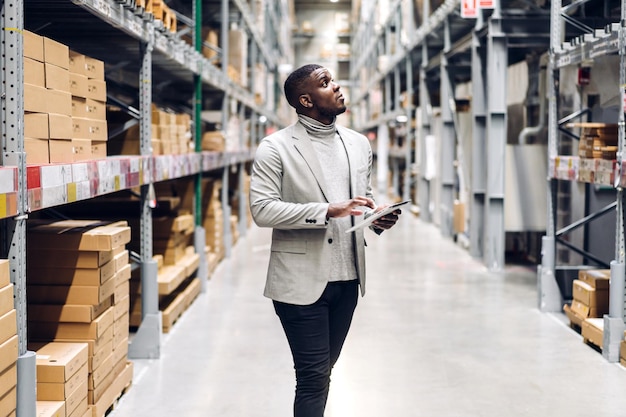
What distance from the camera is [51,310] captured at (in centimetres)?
398

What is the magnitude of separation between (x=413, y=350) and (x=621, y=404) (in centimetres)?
166

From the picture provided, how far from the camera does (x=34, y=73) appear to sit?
337cm

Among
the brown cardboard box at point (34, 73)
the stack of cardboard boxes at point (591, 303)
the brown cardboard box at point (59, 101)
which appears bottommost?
the stack of cardboard boxes at point (591, 303)

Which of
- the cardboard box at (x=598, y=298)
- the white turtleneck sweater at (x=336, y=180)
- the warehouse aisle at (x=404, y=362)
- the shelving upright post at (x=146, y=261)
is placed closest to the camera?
the white turtleneck sweater at (x=336, y=180)

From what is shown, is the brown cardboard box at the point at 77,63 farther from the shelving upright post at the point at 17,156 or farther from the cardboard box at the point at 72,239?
the shelving upright post at the point at 17,156

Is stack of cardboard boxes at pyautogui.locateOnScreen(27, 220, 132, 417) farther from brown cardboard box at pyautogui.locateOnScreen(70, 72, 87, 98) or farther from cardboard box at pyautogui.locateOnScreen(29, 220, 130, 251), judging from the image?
brown cardboard box at pyautogui.locateOnScreen(70, 72, 87, 98)

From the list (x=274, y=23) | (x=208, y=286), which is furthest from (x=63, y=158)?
(x=274, y=23)

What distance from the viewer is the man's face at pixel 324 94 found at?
3000mm

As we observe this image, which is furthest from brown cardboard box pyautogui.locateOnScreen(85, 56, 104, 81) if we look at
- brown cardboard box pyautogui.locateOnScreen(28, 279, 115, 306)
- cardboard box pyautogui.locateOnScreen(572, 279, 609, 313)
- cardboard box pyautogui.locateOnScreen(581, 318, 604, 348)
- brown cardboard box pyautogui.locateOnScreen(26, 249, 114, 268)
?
cardboard box pyautogui.locateOnScreen(572, 279, 609, 313)

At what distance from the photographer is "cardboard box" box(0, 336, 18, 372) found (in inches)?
111

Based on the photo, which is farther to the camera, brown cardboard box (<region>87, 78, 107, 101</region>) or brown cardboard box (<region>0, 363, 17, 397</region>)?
brown cardboard box (<region>87, 78, 107, 101</region>)

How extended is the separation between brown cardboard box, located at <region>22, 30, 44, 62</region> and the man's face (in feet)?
4.08

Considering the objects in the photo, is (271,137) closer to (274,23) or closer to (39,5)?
(39,5)

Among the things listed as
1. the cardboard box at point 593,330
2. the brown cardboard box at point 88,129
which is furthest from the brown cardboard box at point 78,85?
the cardboard box at point 593,330
